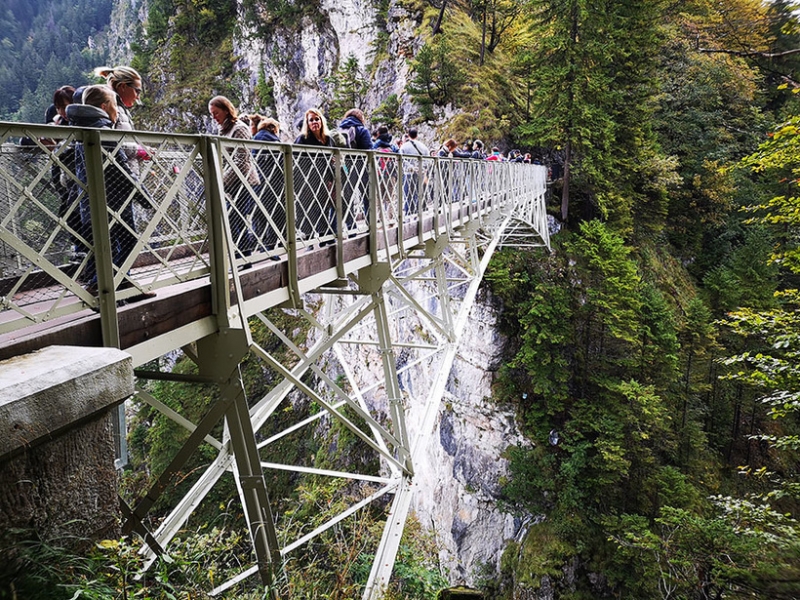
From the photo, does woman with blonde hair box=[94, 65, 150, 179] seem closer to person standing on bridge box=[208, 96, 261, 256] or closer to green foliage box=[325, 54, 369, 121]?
person standing on bridge box=[208, 96, 261, 256]

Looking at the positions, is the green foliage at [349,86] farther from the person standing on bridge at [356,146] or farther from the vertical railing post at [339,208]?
the vertical railing post at [339,208]

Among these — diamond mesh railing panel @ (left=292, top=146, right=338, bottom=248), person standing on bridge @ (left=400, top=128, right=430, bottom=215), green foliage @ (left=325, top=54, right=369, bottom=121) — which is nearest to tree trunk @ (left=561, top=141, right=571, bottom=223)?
green foliage @ (left=325, top=54, right=369, bottom=121)

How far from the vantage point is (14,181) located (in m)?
1.73

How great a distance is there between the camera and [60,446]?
1.35 metres

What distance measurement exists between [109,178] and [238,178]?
97 cm

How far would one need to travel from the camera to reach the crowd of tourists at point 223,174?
2.28 metres

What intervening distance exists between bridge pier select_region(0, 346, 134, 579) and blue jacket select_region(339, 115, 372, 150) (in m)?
3.73

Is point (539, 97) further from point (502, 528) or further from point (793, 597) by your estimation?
point (793, 597)

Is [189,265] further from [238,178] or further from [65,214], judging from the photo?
[65,214]

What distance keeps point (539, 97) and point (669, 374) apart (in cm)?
1006

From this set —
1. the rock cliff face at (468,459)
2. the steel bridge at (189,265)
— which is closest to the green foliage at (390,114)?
the rock cliff face at (468,459)

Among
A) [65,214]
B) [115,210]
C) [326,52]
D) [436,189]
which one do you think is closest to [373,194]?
[436,189]

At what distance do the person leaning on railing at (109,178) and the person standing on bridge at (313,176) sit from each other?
119 centimetres

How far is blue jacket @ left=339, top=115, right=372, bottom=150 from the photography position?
4.84 m
